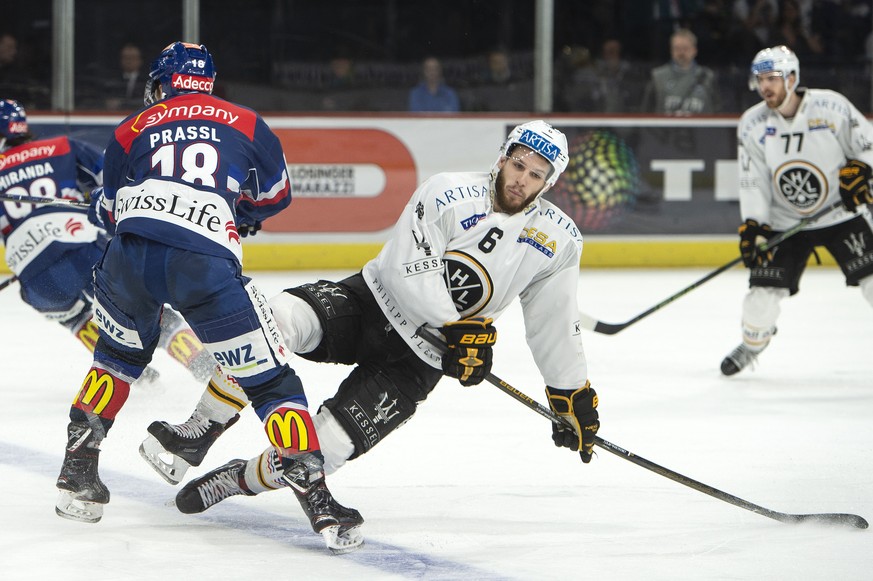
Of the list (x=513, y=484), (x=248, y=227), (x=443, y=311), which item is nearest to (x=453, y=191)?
(x=443, y=311)

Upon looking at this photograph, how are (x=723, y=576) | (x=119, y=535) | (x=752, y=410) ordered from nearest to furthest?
(x=723, y=576)
(x=119, y=535)
(x=752, y=410)

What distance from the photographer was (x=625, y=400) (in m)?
4.40

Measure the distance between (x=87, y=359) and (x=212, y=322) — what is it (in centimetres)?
241

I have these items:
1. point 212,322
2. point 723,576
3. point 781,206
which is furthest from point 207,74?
point 781,206

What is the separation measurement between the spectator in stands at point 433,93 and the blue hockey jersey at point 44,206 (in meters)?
3.27

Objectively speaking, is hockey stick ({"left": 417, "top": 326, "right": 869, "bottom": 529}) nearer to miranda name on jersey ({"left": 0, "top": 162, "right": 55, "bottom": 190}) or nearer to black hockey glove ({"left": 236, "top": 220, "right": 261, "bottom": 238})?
black hockey glove ({"left": 236, "top": 220, "right": 261, "bottom": 238})

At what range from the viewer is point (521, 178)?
2857mm

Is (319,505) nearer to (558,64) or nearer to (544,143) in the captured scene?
(544,143)

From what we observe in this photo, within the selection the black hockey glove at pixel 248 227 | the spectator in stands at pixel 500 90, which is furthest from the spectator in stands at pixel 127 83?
the black hockey glove at pixel 248 227

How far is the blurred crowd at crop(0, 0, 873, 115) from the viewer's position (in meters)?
7.23

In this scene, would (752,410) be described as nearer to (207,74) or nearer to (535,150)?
(535,150)

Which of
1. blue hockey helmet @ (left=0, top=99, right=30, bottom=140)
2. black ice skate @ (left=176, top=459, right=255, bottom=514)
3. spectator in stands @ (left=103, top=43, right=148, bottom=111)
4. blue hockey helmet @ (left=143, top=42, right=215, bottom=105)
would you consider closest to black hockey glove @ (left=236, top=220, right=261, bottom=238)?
blue hockey helmet @ (left=143, top=42, right=215, bottom=105)

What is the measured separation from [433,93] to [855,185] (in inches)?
129

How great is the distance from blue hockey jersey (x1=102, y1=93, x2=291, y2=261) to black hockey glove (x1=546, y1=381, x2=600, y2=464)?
2.63 feet
